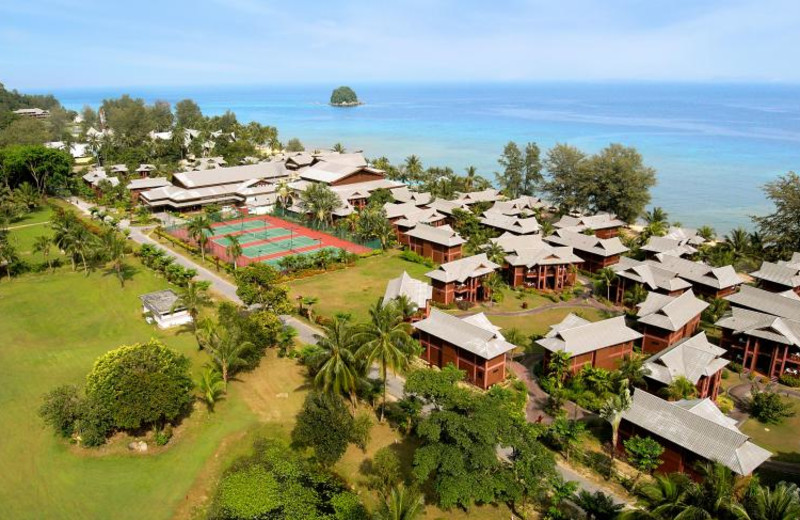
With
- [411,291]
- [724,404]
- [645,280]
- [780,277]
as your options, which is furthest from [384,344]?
[780,277]

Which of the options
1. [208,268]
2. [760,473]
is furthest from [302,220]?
[760,473]

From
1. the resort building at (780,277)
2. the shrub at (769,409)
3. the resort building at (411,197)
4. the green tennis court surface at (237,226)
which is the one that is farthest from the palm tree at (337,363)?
the resort building at (411,197)

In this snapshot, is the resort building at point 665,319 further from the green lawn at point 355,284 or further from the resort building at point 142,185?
the resort building at point 142,185

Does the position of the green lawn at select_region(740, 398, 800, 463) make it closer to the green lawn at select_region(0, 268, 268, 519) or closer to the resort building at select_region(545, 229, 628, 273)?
the resort building at select_region(545, 229, 628, 273)

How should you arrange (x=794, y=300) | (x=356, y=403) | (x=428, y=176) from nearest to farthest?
(x=356, y=403)
(x=794, y=300)
(x=428, y=176)

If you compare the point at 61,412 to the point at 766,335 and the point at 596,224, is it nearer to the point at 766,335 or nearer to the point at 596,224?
the point at 766,335

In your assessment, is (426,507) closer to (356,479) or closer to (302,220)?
(356,479)
